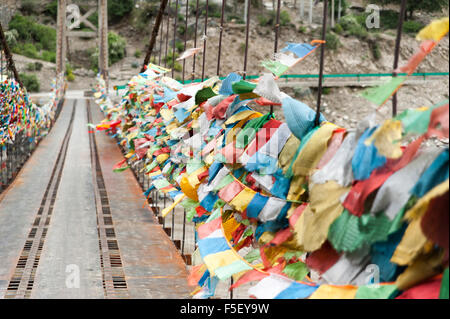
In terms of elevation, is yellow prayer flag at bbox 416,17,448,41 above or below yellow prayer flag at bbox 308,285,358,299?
above

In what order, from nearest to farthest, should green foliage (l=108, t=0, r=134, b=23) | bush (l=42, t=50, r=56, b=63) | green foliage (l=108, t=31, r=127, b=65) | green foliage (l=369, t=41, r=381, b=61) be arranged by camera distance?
1. bush (l=42, t=50, r=56, b=63)
2. green foliage (l=108, t=31, r=127, b=65)
3. green foliage (l=369, t=41, r=381, b=61)
4. green foliage (l=108, t=0, r=134, b=23)

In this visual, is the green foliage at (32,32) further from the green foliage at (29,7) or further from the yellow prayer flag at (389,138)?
the yellow prayer flag at (389,138)

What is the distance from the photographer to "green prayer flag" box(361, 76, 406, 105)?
1.02m

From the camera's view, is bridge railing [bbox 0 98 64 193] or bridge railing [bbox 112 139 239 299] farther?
bridge railing [bbox 0 98 64 193]

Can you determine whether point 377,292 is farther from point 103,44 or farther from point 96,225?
point 103,44

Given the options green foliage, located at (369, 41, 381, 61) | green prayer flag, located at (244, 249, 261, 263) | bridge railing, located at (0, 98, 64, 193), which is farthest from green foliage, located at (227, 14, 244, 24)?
green prayer flag, located at (244, 249, 261, 263)

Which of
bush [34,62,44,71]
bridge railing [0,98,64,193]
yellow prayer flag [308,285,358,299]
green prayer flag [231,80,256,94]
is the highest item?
green prayer flag [231,80,256,94]

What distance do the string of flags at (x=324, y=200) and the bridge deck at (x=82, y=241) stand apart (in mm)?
942

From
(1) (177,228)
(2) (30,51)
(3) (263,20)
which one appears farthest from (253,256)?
(3) (263,20)

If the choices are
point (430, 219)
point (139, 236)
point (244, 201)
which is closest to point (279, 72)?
point (244, 201)

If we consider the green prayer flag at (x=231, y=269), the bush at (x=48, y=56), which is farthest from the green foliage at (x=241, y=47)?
the green prayer flag at (x=231, y=269)

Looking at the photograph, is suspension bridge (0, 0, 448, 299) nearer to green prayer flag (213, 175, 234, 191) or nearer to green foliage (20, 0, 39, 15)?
green prayer flag (213, 175, 234, 191)

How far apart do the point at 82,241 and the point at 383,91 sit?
2.89m

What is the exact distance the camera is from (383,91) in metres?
1.04
